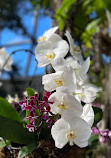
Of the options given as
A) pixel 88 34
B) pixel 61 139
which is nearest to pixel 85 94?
pixel 61 139

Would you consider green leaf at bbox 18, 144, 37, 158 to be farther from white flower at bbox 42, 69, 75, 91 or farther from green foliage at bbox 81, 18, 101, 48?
green foliage at bbox 81, 18, 101, 48

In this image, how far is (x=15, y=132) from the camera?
499 mm

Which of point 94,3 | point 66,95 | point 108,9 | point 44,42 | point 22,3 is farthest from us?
point 22,3

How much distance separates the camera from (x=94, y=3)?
1.48 meters

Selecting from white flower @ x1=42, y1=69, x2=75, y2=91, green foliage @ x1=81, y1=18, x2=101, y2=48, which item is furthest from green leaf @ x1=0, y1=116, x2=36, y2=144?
green foliage @ x1=81, y1=18, x2=101, y2=48

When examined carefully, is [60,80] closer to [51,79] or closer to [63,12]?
[51,79]

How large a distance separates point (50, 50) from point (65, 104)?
6.2 inches

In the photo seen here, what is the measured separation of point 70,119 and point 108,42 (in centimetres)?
108

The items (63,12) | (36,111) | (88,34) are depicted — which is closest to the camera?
(36,111)

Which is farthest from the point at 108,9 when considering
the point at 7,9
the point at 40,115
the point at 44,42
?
the point at 7,9

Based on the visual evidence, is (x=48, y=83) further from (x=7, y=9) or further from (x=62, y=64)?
(x=7, y=9)

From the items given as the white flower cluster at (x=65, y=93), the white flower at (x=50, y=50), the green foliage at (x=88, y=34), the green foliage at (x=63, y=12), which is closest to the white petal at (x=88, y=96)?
the white flower cluster at (x=65, y=93)

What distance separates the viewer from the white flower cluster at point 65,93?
42cm

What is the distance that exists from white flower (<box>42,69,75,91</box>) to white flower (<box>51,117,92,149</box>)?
0.07 metres
